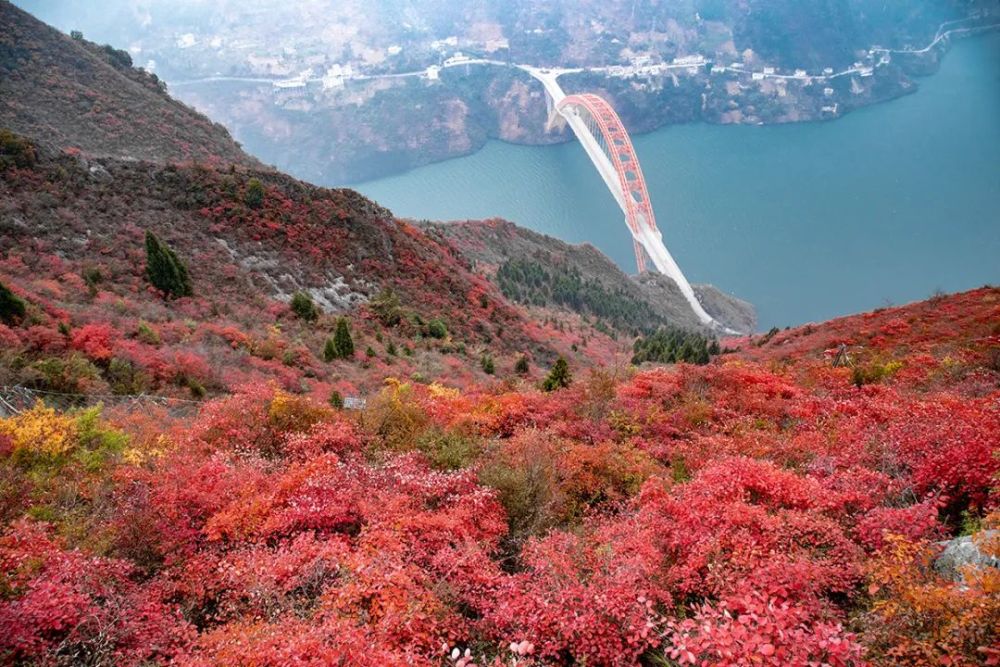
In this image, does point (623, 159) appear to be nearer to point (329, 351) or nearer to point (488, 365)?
point (488, 365)

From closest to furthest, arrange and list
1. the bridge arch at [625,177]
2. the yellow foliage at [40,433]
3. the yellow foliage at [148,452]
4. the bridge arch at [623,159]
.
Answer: the yellow foliage at [40,433]
the yellow foliage at [148,452]
the bridge arch at [625,177]
the bridge arch at [623,159]

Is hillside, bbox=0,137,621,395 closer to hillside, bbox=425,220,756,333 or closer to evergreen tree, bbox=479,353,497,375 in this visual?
evergreen tree, bbox=479,353,497,375

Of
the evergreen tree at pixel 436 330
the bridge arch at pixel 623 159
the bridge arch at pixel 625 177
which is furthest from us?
the bridge arch at pixel 623 159

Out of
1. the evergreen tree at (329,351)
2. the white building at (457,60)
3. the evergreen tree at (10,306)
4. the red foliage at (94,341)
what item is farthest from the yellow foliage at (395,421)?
the white building at (457,60)

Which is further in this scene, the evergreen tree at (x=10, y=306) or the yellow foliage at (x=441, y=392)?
the yellow foliage at (x=441, y=392)

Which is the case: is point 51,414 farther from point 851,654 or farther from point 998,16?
point 998,16

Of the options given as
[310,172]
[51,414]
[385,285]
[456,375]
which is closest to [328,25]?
[310,172]

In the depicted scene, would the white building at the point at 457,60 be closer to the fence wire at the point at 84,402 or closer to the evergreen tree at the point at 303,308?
the evergreen tree at the point at 303,308
